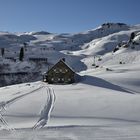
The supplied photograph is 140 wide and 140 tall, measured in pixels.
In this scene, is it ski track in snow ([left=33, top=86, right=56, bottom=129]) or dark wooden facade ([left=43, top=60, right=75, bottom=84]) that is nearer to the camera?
ski track in snow ([left=33, top=86, right=56, bottom=129])

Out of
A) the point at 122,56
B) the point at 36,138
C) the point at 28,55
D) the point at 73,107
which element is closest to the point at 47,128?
the point at 36,138

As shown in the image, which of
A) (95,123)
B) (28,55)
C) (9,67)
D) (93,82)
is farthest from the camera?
(28,55)

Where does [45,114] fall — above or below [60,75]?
below

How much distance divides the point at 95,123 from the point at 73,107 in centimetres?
775

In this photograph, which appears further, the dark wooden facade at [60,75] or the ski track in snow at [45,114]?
the dark wooden facade at [60,75]

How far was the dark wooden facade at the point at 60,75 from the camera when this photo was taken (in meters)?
78.2

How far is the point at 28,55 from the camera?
159 metres

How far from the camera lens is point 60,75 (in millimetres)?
78625

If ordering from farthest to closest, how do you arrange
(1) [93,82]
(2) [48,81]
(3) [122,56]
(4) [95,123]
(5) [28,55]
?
1. (5) [28,55]
2. (3) [122,56]
3. (2) [48,81]
4. (1) [93,82]
5. (4) [95,123]

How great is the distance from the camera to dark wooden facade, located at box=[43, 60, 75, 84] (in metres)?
78.2

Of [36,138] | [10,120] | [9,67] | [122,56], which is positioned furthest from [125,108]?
[122,56]

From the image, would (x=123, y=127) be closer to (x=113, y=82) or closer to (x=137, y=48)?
(x=113, y=82)

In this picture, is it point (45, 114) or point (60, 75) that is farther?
point (60, 75)

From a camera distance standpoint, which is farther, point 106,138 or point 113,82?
point 113,82
